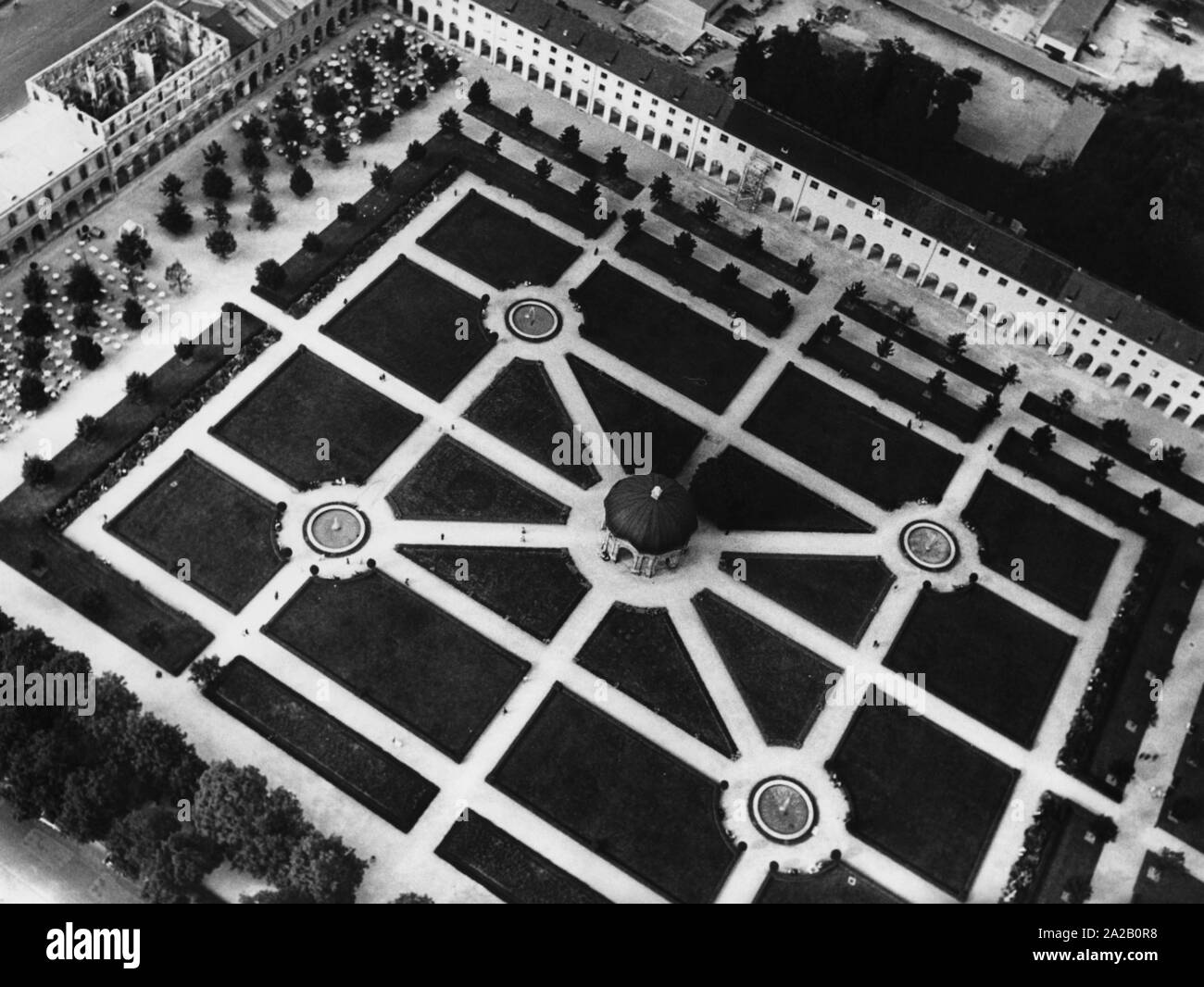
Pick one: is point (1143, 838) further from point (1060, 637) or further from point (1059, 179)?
point (1059, 179)

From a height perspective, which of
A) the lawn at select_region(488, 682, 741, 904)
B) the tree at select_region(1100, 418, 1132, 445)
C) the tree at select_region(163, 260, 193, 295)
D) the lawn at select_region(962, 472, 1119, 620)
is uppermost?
the tree at select_region(1100, 418, 1132, 445)

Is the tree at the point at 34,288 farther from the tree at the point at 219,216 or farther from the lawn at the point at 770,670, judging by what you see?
the lawn at the point at 770,670

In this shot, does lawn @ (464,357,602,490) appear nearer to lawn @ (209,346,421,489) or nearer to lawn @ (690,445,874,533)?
lawn @ (209,346,421,489)

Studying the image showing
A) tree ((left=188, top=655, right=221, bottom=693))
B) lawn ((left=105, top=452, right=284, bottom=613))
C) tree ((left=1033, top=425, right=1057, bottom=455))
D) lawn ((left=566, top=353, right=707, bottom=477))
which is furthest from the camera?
tree ((left=1033, top=425, right=1057, bottom=455))

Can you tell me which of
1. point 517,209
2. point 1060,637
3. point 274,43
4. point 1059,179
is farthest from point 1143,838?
point 274,43

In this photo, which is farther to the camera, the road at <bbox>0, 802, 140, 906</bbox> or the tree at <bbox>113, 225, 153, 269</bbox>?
the tree at <bbox>113, 225, 153, 269</bbox>

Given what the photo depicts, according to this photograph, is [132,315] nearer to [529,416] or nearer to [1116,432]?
[529,416]

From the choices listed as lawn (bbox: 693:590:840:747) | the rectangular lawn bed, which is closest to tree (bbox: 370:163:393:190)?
the rectangular lawn bed
